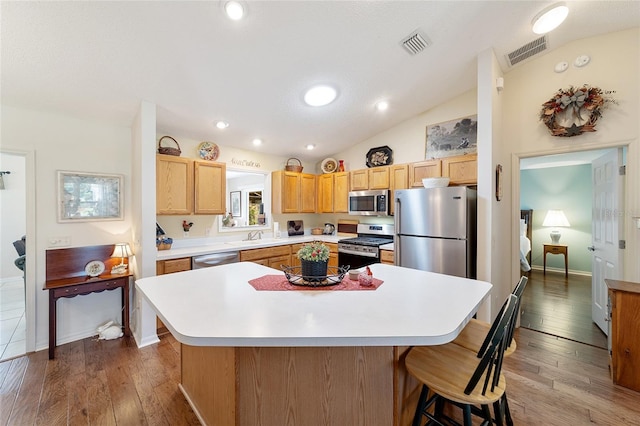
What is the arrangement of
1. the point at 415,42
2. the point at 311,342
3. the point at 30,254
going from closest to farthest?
the point at 311,342 → the point at 415,42 → the point at 30,254

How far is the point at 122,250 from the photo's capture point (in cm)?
309

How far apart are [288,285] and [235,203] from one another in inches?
199

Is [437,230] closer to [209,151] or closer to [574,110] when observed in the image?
[574,110]

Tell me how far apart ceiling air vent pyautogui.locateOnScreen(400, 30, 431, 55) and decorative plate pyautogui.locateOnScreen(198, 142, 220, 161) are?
2734mm

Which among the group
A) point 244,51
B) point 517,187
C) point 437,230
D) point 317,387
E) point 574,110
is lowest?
point 317,387

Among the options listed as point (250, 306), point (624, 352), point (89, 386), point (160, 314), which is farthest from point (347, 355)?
point (624, 352)

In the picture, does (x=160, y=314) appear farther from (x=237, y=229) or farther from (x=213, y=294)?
(x=237, y=229)

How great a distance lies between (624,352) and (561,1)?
2891 mm

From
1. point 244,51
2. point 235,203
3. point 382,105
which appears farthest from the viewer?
point 235,203

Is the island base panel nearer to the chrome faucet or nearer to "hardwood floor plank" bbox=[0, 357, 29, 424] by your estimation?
"hardwood floor plank" bbox=[0, 357, 29, 424]

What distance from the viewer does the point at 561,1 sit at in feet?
7.04

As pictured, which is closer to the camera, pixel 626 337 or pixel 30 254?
pixel 626 337

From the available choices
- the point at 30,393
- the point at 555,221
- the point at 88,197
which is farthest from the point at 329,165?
the point at 555,221

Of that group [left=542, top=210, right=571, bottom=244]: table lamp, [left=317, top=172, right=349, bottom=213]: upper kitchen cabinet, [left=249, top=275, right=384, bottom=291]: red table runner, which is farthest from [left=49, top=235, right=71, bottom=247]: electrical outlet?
[left=542, top=210, right=571, bottom=244]: table lamp
